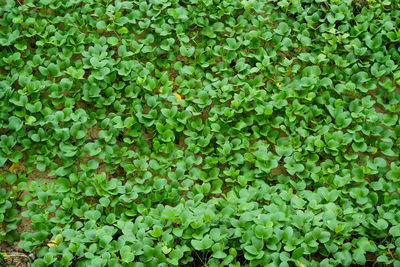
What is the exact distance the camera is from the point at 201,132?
330cm

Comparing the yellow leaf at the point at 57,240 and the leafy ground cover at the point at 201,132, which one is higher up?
the leafy ground cover at the point at 201,132

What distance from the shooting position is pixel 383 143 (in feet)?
10.5

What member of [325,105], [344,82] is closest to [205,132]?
[325,105]

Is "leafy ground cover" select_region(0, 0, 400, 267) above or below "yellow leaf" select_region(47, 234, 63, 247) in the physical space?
above

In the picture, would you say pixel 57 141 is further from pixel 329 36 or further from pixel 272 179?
pixel 329 36

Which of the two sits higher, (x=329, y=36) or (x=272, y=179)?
(x=329, y=36)

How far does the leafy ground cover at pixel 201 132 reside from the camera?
2.63m

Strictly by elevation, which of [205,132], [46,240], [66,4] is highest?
[66,4]

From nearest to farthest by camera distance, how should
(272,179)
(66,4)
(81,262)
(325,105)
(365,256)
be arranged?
(81,262) < (365,256) < (272,179) < (325,105) < (66,4)

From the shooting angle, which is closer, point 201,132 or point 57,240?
point 57,240

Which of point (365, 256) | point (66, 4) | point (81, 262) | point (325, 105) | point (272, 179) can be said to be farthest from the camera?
point (66, 4)

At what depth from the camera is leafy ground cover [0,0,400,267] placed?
8.63ft

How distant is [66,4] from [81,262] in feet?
7.44

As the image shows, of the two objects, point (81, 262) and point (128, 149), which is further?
point (128, 149)
